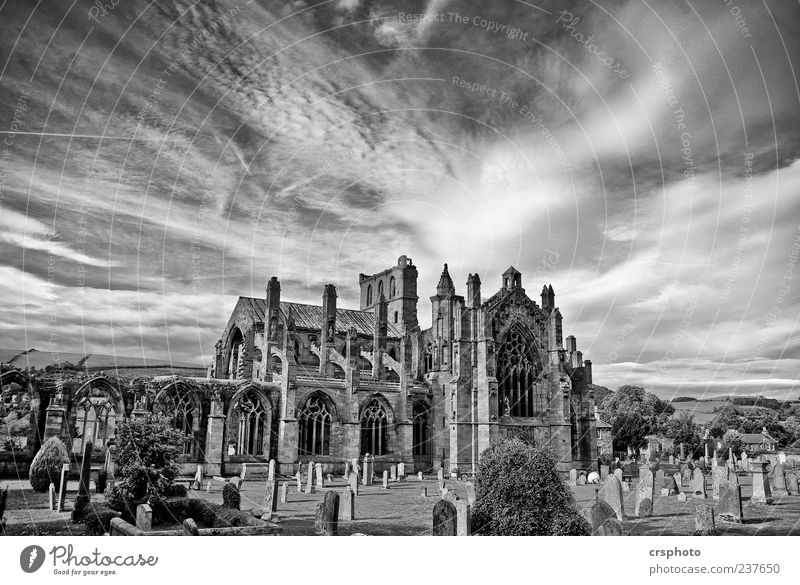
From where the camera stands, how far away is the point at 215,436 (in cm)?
2786

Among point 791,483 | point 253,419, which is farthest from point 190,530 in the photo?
point 791,483

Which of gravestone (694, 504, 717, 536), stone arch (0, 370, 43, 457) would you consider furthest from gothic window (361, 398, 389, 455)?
gravestone (694, 504, 717, 536)

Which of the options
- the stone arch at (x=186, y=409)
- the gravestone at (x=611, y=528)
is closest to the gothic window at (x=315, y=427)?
the stone arch at (x=186, y=409)

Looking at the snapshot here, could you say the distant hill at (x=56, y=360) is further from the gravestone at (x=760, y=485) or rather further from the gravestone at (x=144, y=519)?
the gravestone at (x=760, y=485)

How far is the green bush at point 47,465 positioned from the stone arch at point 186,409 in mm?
8378

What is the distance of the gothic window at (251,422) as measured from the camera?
30062 mm

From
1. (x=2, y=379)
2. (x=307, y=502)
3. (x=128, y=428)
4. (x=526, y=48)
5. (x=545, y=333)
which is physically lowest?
(x=307, y=502)

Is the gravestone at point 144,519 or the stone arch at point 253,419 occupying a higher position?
the stone arch at point 253,419

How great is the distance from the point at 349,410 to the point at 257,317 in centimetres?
1073

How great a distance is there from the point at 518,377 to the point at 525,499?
79.0 ft

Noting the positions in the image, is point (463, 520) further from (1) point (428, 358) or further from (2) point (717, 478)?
(1) point (428, 358)
